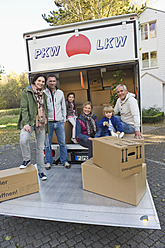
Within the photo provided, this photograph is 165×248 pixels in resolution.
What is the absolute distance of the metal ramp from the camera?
198 cm

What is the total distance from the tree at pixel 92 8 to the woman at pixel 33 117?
9.91 m

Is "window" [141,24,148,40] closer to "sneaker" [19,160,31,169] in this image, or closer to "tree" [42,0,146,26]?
"tree" [42,0,146,26]

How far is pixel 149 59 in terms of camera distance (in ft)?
50.9

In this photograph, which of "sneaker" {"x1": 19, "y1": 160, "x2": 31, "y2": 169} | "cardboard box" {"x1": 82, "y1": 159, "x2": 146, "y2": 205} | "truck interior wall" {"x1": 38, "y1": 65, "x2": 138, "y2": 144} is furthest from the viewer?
"truck interior wall" {"x1": 38, "y1": 65, "x2": 138, "y2": 144}

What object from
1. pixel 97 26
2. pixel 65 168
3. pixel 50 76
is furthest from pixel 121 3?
pixel 65 168

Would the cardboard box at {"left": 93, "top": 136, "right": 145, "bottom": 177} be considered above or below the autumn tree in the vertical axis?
below

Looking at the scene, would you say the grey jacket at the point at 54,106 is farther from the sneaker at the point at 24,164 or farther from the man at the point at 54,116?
the sneaker at the point at 24,164

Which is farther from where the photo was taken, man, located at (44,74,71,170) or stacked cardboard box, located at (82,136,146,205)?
man, located at (44,74,71,170)

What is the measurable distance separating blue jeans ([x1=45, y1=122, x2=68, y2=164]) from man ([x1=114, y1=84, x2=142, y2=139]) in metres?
1.23

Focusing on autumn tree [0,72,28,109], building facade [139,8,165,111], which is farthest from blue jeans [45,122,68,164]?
autumn tree [0,72,28,109]

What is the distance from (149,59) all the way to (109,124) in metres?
14.0

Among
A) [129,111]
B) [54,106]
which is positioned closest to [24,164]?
[54,106]

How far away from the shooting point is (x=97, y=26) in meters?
3.51

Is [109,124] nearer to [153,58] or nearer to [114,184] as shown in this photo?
[114,184]
